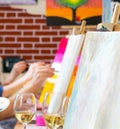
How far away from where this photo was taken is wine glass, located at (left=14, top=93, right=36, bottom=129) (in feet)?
4.28

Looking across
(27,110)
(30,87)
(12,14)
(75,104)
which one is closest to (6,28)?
(12,14)

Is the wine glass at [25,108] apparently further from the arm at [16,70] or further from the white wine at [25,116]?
the arm at [16,70]

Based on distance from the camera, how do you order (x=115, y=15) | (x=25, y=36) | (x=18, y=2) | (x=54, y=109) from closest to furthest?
(x=115, y=15) < (x=54, y=109) < (x=18, y=2) < (x=25, y=36)

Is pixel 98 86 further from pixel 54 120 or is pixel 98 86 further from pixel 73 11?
pixel 73 11

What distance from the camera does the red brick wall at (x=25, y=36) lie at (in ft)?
12.4

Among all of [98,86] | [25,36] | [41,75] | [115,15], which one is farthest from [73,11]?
[25,36]

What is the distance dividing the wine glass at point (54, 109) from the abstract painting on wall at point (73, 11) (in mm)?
569

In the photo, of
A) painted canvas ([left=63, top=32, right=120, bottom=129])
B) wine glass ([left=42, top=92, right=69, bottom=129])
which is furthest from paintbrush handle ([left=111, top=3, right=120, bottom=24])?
wine glass ([left=42, top=92, right=69, bottom=129])

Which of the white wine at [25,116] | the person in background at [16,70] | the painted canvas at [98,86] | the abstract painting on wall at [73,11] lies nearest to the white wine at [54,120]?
the white wine at [25,116]

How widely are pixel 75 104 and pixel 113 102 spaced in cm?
18

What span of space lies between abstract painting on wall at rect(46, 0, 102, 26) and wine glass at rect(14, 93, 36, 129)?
0.54m

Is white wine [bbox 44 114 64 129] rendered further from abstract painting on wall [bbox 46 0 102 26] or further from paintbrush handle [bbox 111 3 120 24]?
abstract painting on wall [bbox 46 0 102 26]

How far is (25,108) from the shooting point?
1.33 m

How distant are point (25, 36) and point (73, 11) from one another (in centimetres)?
203
